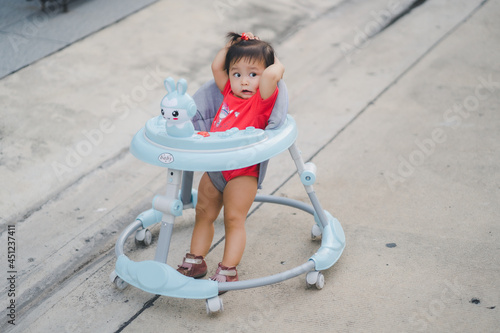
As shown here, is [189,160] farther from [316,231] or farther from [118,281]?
[316,231]

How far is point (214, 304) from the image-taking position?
8.34ft

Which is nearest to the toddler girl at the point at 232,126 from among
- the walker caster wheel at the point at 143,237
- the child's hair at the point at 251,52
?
the child's hair at the point at 251,52

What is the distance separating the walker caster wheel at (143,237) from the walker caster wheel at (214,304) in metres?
0.67

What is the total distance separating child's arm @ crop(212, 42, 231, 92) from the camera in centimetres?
280

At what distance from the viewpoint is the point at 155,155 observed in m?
2.45

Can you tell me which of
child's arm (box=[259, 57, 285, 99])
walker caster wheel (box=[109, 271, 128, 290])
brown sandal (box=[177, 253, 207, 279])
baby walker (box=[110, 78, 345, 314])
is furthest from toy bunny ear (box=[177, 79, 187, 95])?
walker caster wheel (box=[109, 271, 128, 290])

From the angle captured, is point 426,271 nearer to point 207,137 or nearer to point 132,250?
point 207,137

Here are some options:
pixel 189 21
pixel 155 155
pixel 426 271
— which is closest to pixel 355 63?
pixel 189 21

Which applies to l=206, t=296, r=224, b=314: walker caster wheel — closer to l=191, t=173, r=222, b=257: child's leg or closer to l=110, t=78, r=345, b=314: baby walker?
l=110, t=78, r=345, b=314: baby walker

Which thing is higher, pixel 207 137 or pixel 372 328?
pixel 207 137

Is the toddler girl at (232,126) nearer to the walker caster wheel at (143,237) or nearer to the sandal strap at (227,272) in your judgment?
the sandal strap at (227,272)

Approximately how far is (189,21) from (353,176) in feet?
8.79

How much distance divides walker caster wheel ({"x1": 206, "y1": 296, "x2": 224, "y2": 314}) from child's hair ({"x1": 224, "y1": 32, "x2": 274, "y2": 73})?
1.06 meters

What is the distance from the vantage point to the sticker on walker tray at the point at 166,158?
242 centimetres
